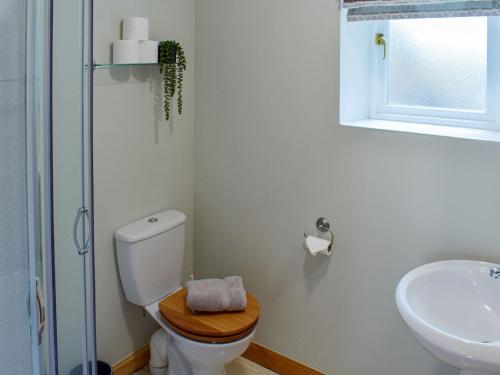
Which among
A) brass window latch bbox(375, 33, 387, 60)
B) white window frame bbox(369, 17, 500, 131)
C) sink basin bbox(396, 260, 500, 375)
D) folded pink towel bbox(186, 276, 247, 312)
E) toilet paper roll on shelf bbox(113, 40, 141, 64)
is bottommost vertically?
folded pink towel bbox(186, 276, 247, 312)

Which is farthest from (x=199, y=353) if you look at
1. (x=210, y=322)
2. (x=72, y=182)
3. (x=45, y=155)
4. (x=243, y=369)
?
(x=45, y=155)

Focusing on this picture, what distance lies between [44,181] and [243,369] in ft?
6.01

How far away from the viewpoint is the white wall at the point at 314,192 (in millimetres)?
2115

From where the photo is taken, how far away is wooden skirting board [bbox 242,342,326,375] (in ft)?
8.67

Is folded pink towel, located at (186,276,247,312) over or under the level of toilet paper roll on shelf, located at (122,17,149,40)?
under

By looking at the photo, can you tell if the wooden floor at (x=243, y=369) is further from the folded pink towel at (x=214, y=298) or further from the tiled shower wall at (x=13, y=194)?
the tiled shower wall at (x=13, y=194)

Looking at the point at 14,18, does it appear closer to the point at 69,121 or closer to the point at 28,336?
the point at 69,121

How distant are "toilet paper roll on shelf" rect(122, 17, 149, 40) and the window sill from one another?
0.90m

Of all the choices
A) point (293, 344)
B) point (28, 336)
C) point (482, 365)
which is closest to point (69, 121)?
point (28, 336)

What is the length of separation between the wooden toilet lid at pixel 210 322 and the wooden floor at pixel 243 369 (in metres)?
0.49

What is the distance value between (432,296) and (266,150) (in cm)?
99

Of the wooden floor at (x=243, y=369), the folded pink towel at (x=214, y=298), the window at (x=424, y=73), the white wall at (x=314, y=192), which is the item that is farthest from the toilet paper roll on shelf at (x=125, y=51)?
the wooden floor at (x=243, y=369)

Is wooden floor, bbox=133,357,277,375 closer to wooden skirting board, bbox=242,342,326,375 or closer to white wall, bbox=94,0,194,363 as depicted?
wooden skirting board, bbox=242,342,326,375

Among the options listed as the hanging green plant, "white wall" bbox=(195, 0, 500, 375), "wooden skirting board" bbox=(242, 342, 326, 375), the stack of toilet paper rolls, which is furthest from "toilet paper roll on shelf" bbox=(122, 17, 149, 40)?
"wooden skirting board" bbox=(242, 342, 326, 375)
